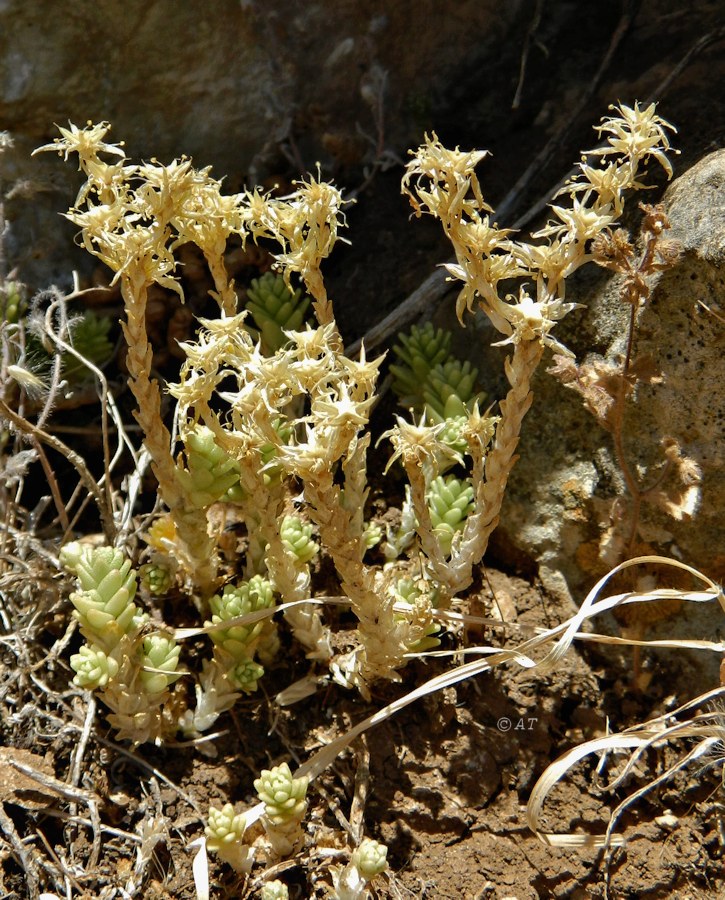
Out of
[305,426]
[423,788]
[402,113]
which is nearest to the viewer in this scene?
[305,426]

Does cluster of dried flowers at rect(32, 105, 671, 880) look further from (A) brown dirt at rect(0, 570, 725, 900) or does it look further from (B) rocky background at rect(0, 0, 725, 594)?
(B) rocky background at rect(0, 0, 725, 594)

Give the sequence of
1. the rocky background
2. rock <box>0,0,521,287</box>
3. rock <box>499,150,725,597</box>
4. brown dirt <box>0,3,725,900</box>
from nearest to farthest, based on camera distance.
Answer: brown dirt <box>0,3,725,900</box> < rock <box>499,150,725,597</box> < the rocky background < rock <box>0,0,521,287</box>

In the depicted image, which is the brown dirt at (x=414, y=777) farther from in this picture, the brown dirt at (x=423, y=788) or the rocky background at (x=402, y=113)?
the rocky background at (x=402, y=113)

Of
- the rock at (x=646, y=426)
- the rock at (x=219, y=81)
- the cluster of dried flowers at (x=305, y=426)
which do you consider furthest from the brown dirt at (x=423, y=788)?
the rock at (x=219, y=81)

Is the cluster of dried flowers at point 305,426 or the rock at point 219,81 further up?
the rock at point 219,81

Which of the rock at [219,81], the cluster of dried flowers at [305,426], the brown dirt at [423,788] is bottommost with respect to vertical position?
the brown dirt at [423,788]

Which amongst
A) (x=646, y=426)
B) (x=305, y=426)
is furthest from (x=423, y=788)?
(x=646, y=426)

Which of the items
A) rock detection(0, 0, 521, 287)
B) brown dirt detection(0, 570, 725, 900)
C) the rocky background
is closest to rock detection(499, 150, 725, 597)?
the rocky background

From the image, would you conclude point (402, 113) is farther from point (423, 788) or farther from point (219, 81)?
point (423, 788)
